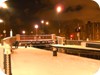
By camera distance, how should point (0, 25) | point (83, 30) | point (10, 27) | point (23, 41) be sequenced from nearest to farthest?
point (23, 41)
point (0, 25)
point (10, 27)
point (83, 30)

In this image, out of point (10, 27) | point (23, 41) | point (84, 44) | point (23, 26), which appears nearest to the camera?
point (84, 44)

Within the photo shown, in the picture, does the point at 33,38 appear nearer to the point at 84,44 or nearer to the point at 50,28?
the point at 84,44

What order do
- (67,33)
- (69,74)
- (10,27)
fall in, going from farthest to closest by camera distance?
(67,33)
(10,27)
(69,74)

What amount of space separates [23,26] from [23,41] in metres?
25.6

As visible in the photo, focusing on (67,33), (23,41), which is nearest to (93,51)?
(23,41)

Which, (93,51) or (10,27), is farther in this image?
(10,27)

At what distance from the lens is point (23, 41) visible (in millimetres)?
42312

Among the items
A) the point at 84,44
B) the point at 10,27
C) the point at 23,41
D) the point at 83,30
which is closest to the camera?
the point at 84,44

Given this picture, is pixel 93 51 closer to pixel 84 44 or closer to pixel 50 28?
pixel 84 44

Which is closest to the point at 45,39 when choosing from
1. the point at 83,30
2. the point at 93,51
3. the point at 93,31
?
the point at 93,51

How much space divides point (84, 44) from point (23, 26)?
3626 cm

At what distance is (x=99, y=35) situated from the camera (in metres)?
93.6

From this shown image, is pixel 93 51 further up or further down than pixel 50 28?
further down

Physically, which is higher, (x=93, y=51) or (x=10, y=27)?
(x=10, y=27)
